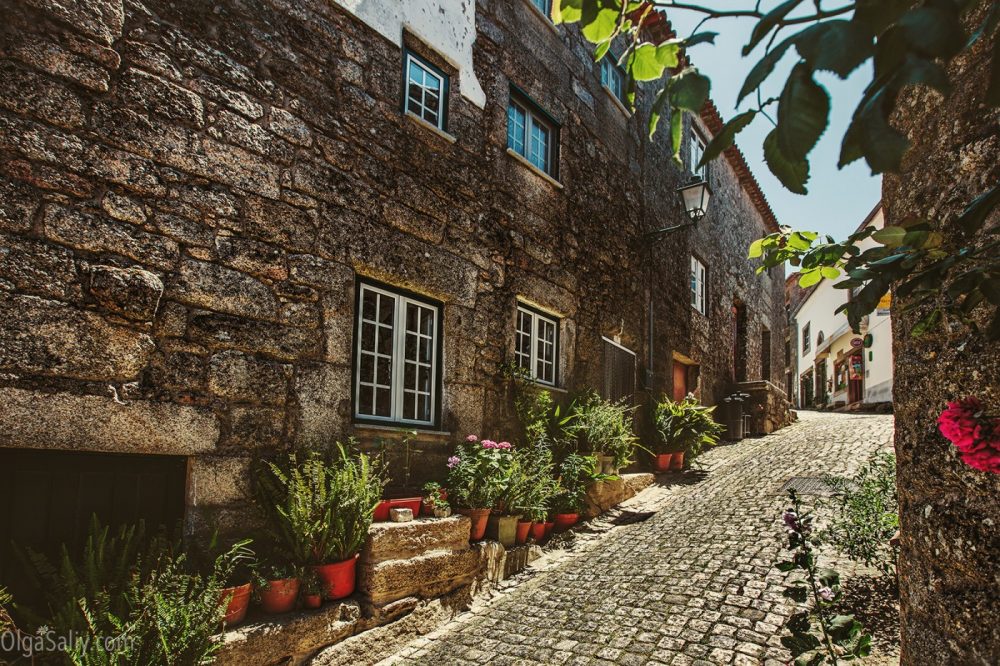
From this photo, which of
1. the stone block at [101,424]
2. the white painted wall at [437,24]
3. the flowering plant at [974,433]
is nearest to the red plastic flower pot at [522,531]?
the stone block at [101,424]

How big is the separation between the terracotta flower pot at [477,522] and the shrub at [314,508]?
1094 millimetres

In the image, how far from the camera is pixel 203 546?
12.1ft

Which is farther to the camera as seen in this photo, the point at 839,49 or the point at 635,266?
the point at 635,266

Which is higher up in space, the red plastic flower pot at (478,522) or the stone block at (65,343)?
the stone block at (65,343)

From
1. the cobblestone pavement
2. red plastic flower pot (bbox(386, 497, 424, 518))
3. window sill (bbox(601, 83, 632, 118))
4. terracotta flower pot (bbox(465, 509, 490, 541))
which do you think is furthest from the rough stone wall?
window sill (bbox(601, 83, 632, 118))

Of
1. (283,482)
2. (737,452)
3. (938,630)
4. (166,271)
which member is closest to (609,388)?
(737,452)

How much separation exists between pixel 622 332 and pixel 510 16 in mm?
4546

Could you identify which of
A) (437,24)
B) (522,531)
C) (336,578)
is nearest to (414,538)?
(336,578)

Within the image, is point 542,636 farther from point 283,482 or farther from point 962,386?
point 962,386

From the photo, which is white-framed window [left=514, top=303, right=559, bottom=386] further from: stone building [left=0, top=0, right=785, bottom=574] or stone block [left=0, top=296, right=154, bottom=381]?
stone block [left=0, top=296, right=154, bottom=381]

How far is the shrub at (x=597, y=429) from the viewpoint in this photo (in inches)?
277

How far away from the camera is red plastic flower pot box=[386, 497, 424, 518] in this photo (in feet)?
14.9

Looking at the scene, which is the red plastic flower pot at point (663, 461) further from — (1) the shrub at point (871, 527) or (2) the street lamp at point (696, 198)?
(1) the shrub at point (871, 527)

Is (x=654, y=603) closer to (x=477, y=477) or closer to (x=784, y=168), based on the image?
(x=477, y=477)
